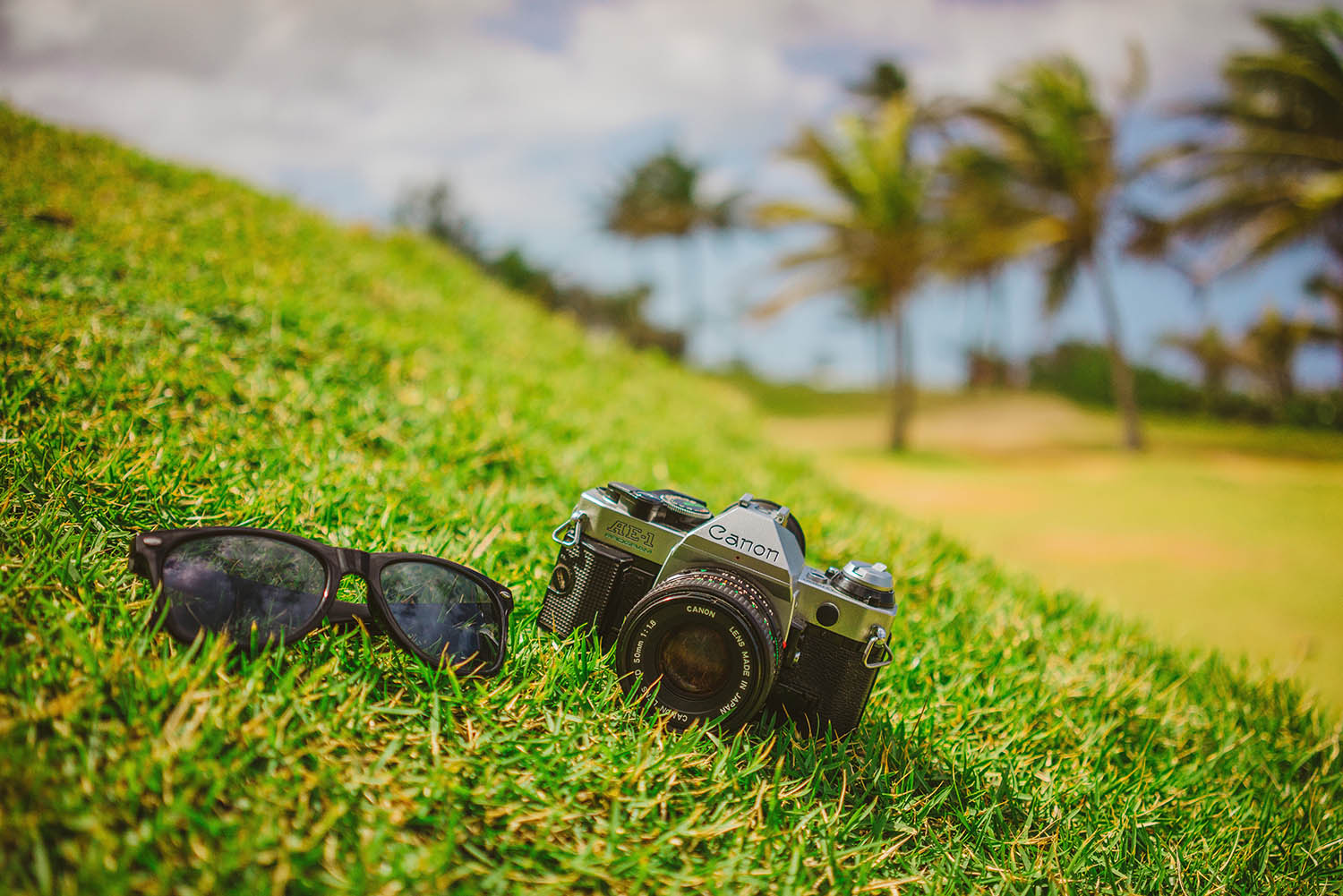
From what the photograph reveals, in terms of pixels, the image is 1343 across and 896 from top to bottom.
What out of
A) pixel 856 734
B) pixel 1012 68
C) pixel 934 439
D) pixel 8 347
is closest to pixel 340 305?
pixel 8 347

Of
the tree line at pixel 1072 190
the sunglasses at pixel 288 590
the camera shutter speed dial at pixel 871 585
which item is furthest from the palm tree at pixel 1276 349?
the sunglasses at pixel 288 590

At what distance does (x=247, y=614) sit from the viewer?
4.64 feet

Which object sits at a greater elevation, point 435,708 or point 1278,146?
point 1278,146

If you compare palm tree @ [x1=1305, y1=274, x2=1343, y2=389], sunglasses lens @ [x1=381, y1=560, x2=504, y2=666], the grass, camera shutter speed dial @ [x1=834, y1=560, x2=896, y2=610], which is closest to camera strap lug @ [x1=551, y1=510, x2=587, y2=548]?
sunglasses lens @ [x1=381, y1=560, x2=504, y2=666]

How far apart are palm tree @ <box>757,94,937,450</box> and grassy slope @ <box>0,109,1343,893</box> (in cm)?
1086

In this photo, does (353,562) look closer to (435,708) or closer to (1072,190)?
(435,708)

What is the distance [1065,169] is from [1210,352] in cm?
1242

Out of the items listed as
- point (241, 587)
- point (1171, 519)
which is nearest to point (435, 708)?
point (241, 587)

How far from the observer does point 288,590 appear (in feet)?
4.72

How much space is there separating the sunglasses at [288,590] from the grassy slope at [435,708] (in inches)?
2.7

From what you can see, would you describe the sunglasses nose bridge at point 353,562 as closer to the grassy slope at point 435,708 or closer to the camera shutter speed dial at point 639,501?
the grassy slope at point 435,708

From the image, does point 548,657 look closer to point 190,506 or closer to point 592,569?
point 592,569

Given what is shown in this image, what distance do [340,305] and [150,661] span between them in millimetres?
3583

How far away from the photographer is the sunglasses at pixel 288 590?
137cm
